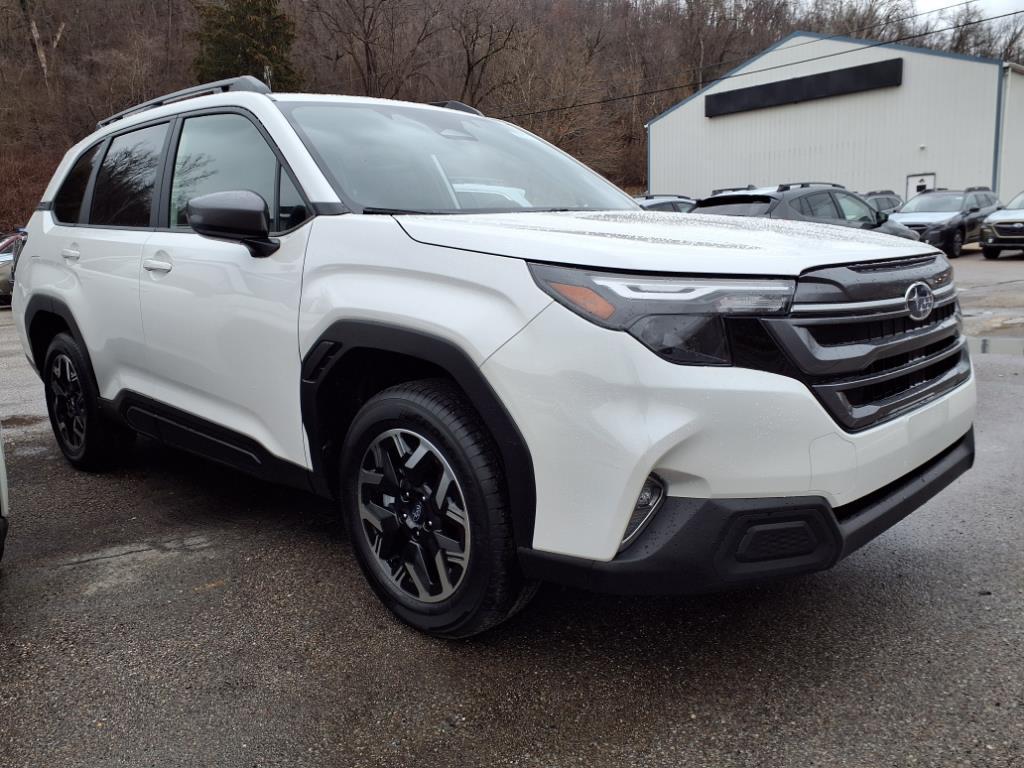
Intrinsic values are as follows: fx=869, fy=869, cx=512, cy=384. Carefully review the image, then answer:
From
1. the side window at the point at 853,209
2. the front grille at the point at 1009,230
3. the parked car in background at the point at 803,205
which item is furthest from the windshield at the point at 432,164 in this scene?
the front grille at the point at 1009,230

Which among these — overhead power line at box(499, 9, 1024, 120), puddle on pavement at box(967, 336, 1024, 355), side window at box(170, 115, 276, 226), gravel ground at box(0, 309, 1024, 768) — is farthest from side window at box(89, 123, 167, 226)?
overhead power line at box(499, 9, 1024, 120)

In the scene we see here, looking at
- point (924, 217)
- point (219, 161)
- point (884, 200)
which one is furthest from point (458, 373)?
point (884, 200)

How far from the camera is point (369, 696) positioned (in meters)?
2.45

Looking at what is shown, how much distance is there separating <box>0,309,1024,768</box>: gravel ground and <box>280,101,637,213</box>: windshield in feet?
4.69

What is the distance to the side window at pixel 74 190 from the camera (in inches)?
175

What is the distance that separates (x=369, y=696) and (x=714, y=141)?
3982cm

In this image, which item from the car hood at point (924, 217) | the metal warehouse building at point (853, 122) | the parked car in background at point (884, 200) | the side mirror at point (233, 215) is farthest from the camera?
the metal warehouse building at point (853, 122)

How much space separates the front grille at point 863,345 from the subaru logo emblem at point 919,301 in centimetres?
2

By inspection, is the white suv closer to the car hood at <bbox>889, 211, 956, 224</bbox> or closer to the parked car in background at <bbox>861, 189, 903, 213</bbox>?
the car hood at <bbox>889, 211, 956, 224</bbox>

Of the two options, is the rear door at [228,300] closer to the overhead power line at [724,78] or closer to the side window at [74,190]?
the side window at [74,190]

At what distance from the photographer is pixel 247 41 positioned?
42.8m

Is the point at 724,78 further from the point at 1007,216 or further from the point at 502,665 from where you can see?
the point at 502,665

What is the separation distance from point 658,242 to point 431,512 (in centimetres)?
102

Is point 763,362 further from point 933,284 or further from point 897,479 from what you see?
point 933,284
